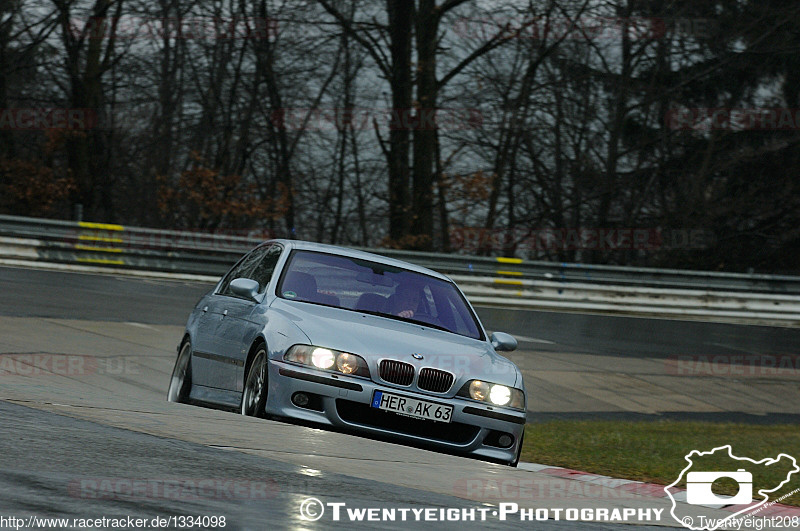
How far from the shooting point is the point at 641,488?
7027 millimetres

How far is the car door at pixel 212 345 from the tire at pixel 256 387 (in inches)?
13.3

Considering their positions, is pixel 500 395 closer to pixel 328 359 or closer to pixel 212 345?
pixel 328 359

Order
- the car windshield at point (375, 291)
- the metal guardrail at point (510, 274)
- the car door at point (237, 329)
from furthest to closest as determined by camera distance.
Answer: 1. the metal guardrail at point (510, 274)
2. the car windshield at point (375, 291)
3. the car door at point (237, 329)

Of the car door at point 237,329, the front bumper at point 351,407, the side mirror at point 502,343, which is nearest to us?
the front bumper at point 351,407

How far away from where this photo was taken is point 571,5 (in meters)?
28.5

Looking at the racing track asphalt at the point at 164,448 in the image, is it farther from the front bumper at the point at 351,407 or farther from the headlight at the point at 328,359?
the headlight at the point at 328,359

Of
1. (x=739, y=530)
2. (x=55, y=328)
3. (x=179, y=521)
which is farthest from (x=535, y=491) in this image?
(x=55, y=328)

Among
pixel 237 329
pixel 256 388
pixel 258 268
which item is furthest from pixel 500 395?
pixel 258 268

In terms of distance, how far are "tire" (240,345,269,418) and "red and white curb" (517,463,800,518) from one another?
1.82 metres

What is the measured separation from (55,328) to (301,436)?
24.7 feet


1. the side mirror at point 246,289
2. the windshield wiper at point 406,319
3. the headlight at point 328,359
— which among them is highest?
the side mirror at point 246,289

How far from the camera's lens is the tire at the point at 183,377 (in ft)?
28.3

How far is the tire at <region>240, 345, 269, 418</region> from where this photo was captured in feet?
24.1

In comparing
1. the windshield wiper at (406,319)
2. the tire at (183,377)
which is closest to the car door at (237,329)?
the tire at (183,377)
